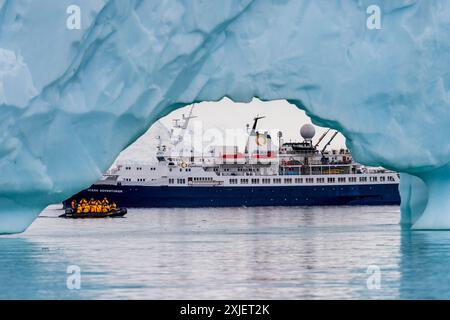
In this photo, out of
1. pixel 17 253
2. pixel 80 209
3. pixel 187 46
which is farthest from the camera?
pixel 80 209

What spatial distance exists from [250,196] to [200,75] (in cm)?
3931

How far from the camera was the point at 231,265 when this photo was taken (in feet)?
56.5

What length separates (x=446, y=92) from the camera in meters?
22.1

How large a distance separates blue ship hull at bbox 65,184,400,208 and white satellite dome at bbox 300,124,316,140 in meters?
2.57

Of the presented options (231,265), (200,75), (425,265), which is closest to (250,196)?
(200,75)

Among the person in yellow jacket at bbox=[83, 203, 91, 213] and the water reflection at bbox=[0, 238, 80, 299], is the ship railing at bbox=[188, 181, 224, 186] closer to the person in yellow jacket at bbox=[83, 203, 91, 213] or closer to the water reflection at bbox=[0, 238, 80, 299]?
the person in yellow jacket at bbox=[83, 203, 91, 213]

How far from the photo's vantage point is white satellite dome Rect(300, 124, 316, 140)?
58888 mm

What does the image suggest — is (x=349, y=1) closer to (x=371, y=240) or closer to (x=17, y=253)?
(x=371, y=240)

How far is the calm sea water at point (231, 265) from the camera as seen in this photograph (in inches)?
555

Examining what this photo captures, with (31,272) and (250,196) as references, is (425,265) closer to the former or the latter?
(31,272)

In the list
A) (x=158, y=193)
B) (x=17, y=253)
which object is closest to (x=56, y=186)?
(x=17, y=253)

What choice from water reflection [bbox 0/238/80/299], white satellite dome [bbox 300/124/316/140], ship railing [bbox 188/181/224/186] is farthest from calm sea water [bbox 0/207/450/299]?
ship railing [bbox 188/181/224/186]
